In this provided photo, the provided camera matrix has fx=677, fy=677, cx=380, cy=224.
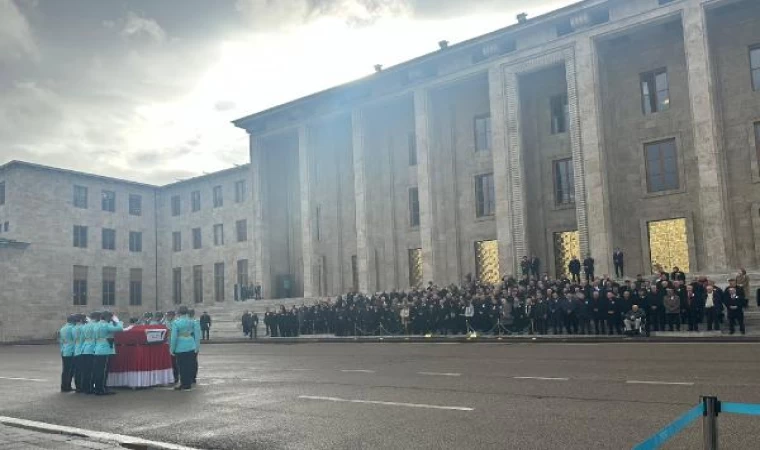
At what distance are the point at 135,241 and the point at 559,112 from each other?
40.9m

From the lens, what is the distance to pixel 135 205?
6184 cm

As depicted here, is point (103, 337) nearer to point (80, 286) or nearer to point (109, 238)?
point (80, 286)

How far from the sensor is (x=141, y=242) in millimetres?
61969

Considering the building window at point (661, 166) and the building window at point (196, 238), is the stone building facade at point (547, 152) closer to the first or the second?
the building window at point (661, 166)

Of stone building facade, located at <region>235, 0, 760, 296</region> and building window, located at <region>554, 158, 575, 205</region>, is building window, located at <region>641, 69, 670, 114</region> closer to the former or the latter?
stone building facade, located at <region>235, 0, 760, 296</region>

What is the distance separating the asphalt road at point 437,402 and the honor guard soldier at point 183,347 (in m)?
0.44

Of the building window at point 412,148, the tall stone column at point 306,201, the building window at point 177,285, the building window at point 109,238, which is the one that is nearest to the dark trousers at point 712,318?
the building window at point 412,148

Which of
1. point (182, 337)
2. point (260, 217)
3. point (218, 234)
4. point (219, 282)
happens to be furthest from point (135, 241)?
point (182, 337)

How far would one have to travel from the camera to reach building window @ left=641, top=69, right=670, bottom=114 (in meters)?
33.6

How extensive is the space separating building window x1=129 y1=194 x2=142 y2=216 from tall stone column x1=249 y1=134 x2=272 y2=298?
17.1m

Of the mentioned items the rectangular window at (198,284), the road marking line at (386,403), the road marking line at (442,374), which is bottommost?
the road marking line at (442,374)

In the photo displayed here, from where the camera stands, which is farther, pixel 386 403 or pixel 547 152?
pixel 547 152

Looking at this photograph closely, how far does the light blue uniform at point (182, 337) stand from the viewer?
13.8 metres

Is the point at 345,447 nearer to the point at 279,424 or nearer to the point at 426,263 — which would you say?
the point at 279,424
